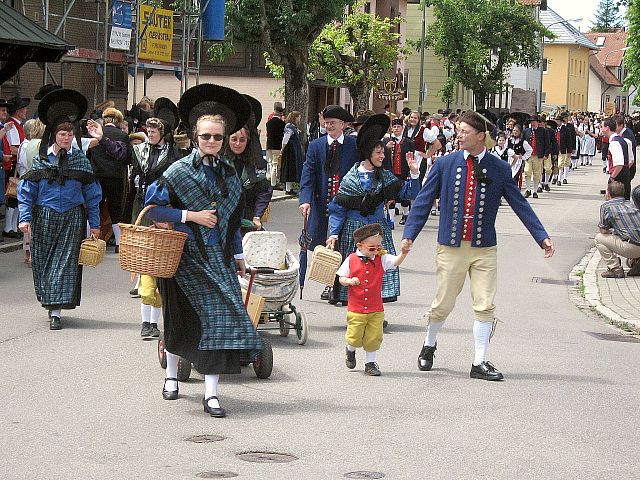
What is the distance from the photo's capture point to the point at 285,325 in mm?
11070

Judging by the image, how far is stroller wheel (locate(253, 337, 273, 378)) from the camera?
9.20 metres

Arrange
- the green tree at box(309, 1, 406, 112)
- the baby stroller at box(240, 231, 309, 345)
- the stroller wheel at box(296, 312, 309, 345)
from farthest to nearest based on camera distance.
Answer: the green tree at box(309, 1, 406, 112)
the stroller wheel at box(296, 312, 309, 345)
the baby stroller at box(240, 231, 309, 345)

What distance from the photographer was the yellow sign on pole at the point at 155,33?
26609 mm

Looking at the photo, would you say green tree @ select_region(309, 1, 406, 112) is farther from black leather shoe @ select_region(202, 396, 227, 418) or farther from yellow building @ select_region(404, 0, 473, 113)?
black leather shoe @ select_region(202, 396, 227, 418)

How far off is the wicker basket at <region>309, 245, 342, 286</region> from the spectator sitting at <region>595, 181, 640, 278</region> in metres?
6.65

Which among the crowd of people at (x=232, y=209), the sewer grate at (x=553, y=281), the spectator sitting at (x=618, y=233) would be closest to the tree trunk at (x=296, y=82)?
the crowd of people at (x=232, y=209)

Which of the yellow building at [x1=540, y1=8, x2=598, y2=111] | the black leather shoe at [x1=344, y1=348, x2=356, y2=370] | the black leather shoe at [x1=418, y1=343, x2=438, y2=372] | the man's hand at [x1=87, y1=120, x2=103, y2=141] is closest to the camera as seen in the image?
the black leather shoe at [x1=344, y1=348, x2=356, y2=370]

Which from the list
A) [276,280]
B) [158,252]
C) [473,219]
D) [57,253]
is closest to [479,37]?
[57,253]

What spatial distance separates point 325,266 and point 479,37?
182 ft

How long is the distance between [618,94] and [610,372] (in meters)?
144

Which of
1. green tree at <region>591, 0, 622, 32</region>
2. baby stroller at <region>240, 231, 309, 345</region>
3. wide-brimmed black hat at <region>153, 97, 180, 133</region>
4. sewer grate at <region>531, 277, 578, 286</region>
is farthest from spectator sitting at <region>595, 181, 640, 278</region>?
green tree at <region>591, 0, 622, 32</region>

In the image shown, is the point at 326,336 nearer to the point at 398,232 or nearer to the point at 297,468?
the point at 297,468

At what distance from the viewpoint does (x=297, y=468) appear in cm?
680

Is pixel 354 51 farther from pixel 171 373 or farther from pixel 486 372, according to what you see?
pixel 171 373
